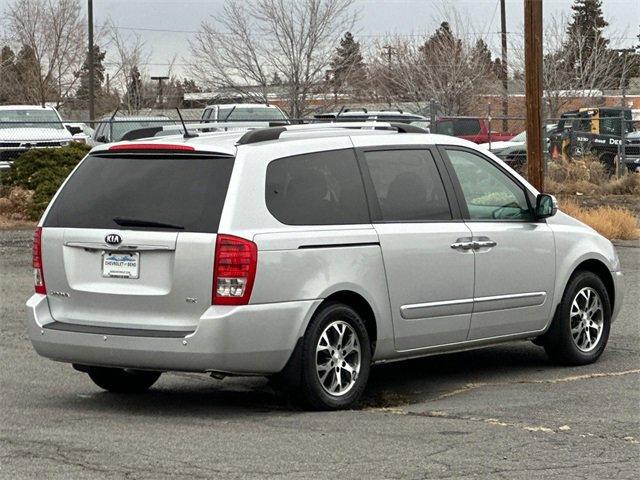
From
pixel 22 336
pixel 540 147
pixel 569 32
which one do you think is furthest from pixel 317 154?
pixel 569 32

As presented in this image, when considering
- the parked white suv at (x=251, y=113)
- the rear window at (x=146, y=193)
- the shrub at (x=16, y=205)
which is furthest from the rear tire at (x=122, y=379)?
the parked white suv at (x=251, y=113)

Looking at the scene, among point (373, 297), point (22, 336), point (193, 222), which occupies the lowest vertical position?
point (22, 336)

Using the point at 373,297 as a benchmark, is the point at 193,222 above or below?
above

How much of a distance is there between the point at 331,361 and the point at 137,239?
1350 millimetres

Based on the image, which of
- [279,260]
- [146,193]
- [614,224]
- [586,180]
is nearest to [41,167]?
[614,224]

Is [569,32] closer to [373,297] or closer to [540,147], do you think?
[540,147]

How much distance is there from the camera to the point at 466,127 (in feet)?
120

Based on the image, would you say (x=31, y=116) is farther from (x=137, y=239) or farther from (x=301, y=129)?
(x=137, y=239)

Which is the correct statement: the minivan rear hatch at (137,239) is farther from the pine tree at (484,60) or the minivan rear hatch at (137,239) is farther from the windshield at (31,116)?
the pine tree at (484,60)

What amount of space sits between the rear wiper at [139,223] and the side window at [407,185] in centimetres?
145

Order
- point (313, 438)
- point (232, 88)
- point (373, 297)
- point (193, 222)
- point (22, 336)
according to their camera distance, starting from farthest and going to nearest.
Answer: point (232, 88) → point (22, 336) → point (373, 297) → point (193, 222) → point (313, 438)

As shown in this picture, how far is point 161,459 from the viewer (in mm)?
6879

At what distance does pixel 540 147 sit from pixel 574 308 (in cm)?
806

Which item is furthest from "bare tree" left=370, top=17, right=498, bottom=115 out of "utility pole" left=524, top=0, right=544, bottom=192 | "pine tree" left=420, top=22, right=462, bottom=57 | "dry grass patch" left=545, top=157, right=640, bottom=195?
"utility pole" left=524, top=0, right=544, bottom=192
